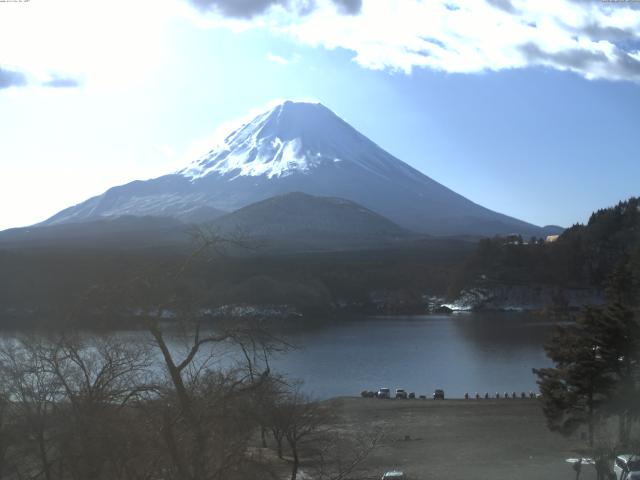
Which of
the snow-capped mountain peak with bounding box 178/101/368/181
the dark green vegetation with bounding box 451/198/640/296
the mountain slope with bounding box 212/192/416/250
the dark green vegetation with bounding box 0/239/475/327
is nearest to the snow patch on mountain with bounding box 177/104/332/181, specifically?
the snow-capped mountain peak with bounding box 178/101/368/181

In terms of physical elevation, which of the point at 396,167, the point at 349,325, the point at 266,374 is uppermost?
the point at 396,167

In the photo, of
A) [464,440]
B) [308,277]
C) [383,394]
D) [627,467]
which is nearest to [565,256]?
[308,277]

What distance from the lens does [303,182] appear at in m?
141

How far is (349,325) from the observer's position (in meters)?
47.8

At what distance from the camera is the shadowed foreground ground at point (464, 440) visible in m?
11.8

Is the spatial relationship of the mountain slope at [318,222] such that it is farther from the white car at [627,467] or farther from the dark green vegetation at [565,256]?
the white car at [627,467]

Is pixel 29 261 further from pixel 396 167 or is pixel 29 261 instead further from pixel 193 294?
pixel 396 167

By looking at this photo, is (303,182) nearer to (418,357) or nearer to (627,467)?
(418,357)

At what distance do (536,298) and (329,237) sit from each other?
5024 cm

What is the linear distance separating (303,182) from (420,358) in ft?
364

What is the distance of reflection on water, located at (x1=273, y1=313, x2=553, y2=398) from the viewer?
986 inches

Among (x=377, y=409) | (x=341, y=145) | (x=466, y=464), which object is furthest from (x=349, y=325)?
(x=341, y=145)

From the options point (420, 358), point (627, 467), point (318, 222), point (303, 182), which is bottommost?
point (420, 358)

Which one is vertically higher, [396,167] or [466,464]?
[396,167]
